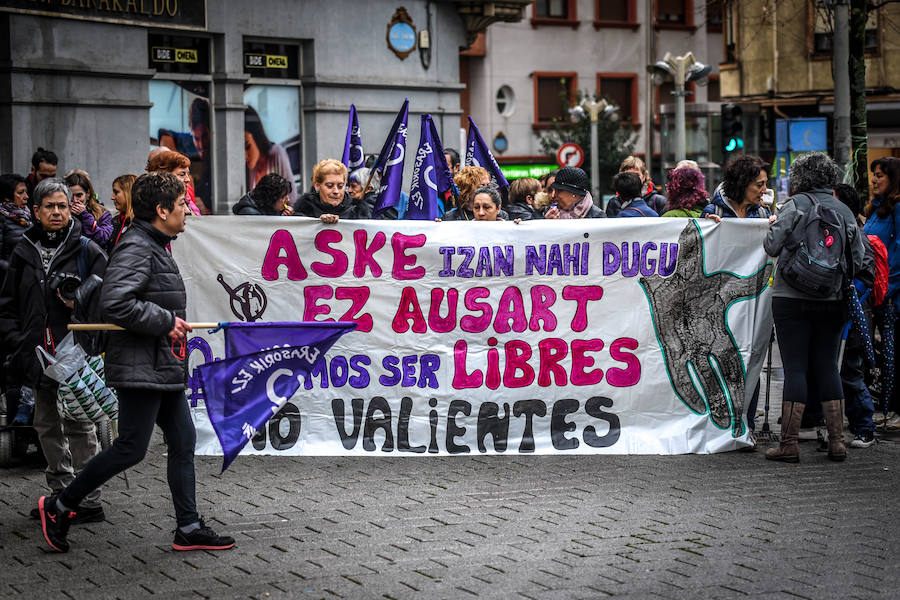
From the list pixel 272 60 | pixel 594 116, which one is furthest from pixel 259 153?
pixel 594 116

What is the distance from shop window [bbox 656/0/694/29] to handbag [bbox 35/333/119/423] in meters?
46.5

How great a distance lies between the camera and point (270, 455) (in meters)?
8.46

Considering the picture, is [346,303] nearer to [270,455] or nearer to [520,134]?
[270,455]

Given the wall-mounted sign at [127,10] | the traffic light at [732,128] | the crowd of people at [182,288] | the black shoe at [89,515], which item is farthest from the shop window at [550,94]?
the black shoe at [89,515]

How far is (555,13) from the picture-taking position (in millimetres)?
49500

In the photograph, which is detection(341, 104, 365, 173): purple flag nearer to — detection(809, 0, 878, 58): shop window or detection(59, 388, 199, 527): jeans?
detection(59, 388, 199, 527): jeans

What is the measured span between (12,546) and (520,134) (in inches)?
1683

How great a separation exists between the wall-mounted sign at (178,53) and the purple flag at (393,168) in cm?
883

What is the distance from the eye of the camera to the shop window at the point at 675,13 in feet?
168

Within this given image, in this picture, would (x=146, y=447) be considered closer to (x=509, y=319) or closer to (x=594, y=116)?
(x=509, y=319)

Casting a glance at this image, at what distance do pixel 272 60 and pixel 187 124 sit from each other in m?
1.88

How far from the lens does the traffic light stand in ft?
80.7

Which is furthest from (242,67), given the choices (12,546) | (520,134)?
(520,134)

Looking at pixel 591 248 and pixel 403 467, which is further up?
pixel 591 248
